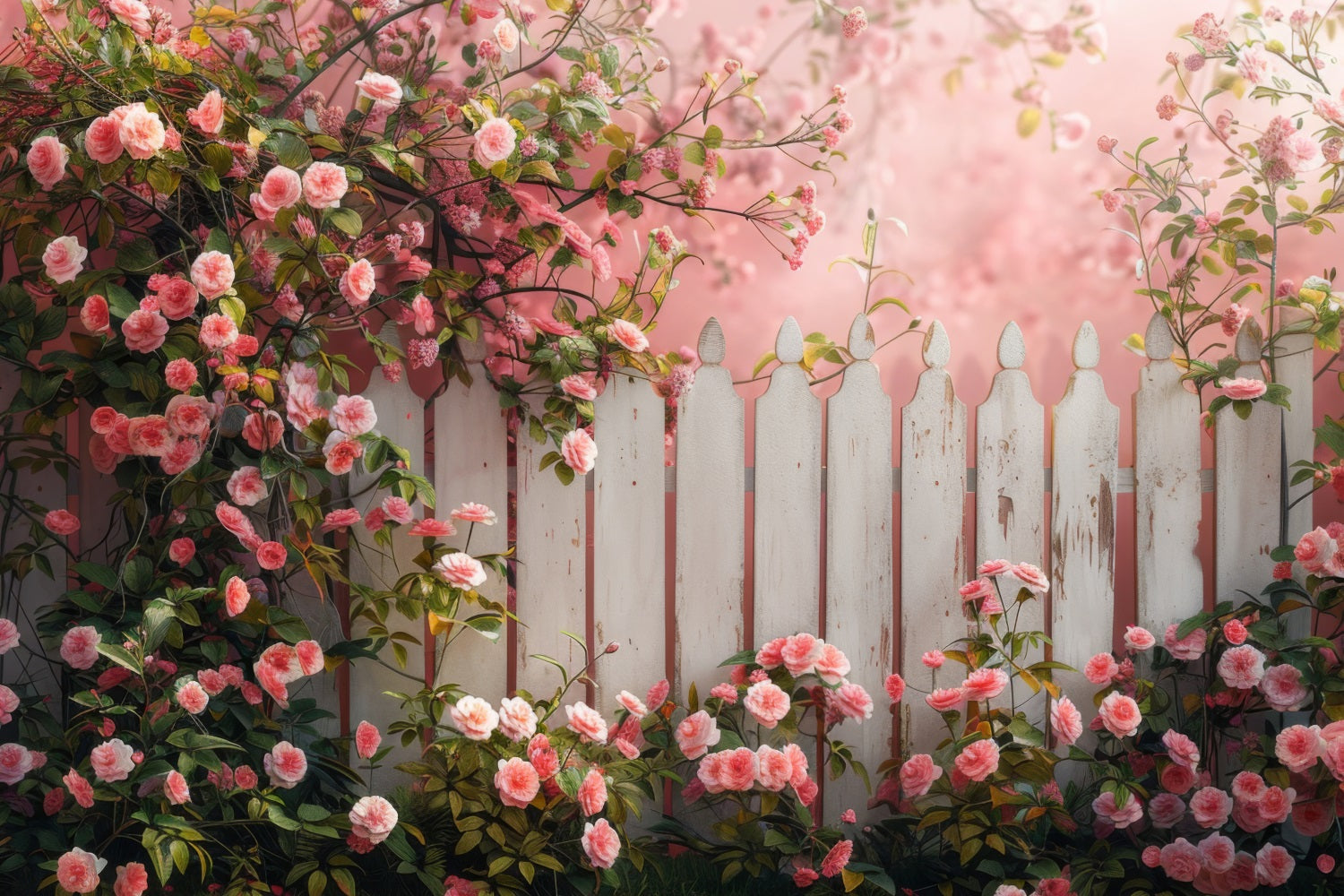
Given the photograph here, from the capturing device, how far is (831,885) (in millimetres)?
1715

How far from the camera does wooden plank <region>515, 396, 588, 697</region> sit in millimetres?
1815

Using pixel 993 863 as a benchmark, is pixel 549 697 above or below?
above

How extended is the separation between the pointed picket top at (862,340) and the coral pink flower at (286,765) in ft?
4.21

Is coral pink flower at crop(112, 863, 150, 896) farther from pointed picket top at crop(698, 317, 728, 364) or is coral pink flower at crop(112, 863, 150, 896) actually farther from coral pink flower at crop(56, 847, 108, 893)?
pointed picket top at crop(698, 317, 728, 364)

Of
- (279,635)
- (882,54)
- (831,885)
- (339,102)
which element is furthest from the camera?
(882,54)

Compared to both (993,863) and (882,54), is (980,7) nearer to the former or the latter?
(882,54)

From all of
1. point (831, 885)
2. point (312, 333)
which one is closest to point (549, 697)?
point (831, 885)

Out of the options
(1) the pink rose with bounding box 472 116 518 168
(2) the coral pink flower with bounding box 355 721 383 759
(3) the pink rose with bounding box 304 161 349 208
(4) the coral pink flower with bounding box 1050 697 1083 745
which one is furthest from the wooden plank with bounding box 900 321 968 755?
(3) the pink rose with bounding box 304 161 349 208

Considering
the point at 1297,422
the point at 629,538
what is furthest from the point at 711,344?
the point at 1297,422

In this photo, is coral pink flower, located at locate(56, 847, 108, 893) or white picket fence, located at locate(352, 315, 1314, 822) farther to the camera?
white picket fence, located at locate(352, 315, 1314, 822)

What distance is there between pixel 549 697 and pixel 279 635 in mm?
532

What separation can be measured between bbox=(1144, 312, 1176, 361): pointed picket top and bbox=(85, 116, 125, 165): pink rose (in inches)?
75.8

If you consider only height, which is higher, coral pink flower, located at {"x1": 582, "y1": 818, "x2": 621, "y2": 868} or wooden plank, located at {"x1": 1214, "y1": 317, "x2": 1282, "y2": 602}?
wooden plank, located at {"x1": 1214, "y1": 317, "x2": 1282, "y2": 602}

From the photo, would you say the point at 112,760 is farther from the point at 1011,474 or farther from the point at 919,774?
the point at 1011,474
